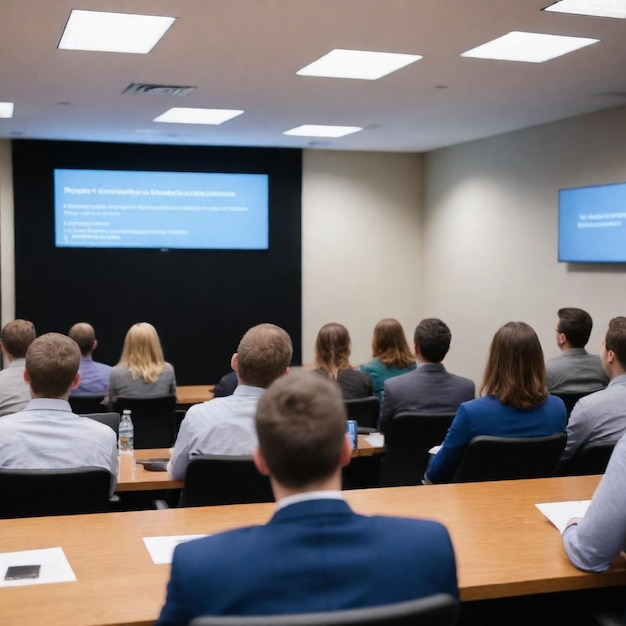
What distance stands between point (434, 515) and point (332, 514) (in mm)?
1187

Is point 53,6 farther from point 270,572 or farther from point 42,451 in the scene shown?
point 270,572

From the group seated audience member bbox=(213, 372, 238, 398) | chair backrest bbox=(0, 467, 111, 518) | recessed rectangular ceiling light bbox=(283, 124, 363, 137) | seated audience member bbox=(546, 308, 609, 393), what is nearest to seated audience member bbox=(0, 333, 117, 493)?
chair backrest bbox=(0, 467, 111, 518)

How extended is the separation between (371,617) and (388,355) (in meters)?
4.37

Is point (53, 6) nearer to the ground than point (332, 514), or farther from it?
farther from it

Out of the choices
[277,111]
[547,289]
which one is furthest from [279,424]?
[547,289]

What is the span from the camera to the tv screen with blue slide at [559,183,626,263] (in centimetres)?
717

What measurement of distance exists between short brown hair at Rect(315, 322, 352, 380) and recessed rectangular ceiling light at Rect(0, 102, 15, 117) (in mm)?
3740

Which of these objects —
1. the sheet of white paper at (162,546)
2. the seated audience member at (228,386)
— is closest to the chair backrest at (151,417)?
the seated audience member at (228,386)

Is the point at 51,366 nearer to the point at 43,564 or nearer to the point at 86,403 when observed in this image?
the point at 43,564

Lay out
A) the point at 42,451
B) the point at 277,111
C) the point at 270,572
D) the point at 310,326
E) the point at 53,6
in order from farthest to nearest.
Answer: the point at 310,326 < the point at 277,111 < the point at 53,6 < the point at 42,451 < the point at 270,572

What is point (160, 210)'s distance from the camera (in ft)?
31.7

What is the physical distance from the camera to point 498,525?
7.94ft

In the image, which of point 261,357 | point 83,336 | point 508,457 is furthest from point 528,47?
point 83,336

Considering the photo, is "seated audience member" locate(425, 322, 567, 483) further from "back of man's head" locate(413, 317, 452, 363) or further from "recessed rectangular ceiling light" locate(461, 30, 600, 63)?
"recessed rectangular ceiling light" locate(461, 30, 600, 63)
